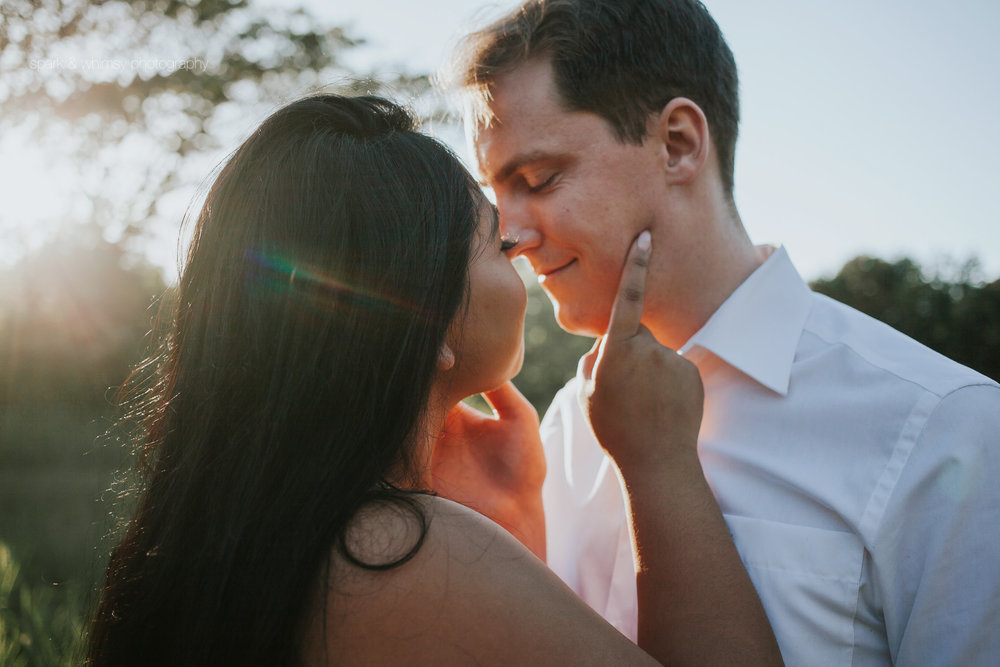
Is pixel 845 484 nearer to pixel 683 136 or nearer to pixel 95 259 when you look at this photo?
pixel 683 136

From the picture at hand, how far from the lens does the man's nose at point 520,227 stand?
2664mm

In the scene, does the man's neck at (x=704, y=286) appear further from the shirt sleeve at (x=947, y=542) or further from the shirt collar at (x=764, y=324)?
the shirt sleeve at (x=947, y=542)

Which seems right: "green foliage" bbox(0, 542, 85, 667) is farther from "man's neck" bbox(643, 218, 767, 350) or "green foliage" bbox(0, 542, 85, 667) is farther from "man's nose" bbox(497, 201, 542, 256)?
"man's neck" bbox(643, 218, 767, 350)

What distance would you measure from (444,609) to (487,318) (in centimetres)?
85

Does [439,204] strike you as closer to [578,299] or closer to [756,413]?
[578,299]

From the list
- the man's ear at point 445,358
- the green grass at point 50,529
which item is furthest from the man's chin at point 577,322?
the green grass at point 50,529

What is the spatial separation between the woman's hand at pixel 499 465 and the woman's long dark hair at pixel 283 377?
62 centimetres

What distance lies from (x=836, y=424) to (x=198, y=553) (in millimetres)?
1694

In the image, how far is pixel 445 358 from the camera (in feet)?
6.34

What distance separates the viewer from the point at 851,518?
1.86 meters

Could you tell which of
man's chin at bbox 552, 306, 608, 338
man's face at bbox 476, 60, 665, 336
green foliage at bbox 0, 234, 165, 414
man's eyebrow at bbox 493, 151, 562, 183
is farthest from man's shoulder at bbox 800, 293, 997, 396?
green foliage at bbox 0, 234, 165, 414

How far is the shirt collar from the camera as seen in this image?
7.27ft

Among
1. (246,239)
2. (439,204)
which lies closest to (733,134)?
(439,204)

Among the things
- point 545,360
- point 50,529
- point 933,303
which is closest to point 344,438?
point 50,529
